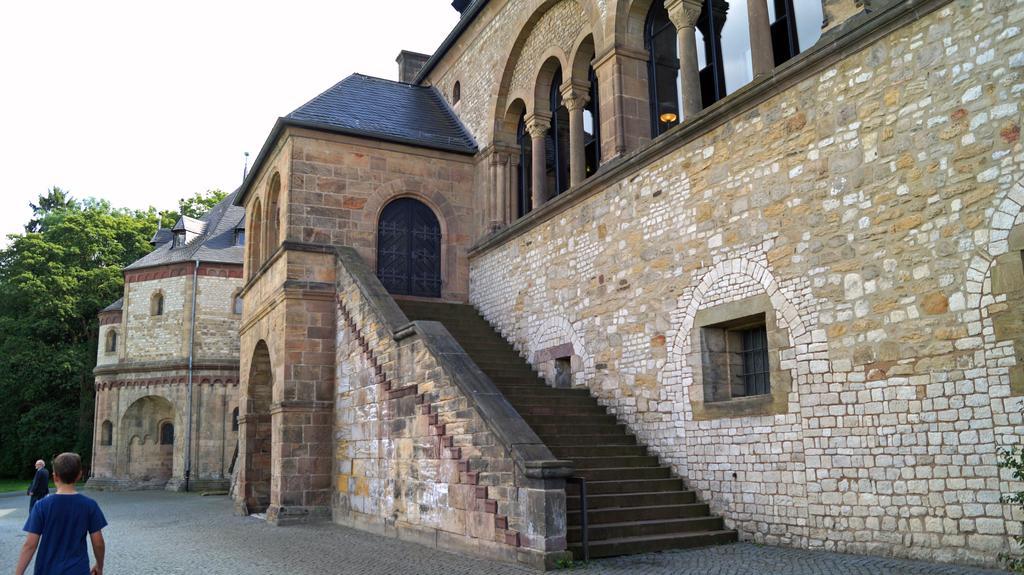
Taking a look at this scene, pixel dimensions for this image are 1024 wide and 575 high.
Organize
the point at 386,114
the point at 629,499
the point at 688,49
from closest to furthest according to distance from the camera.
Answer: the point at 629,499 → the point at 688,49 → the point at 386,114

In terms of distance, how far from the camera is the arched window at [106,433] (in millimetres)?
32875

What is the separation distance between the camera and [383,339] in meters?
12.0

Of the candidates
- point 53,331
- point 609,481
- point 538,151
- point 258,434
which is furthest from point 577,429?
point 53,331

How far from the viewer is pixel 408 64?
24016mm

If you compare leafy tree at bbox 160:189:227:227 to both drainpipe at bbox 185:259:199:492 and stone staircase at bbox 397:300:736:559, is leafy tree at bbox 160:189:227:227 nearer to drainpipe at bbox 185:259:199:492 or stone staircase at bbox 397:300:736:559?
drainpipe at bbox 185:259:199:492

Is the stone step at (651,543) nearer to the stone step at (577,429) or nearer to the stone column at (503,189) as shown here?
the stone step at (577,429)

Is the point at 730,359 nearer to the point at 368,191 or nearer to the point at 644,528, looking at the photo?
the point at 644,528

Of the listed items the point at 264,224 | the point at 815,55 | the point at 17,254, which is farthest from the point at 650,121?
the point at 17,254

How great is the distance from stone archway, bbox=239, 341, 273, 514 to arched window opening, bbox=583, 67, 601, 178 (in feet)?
25.2

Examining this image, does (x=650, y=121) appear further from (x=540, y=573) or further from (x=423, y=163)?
(x=540, y=573)

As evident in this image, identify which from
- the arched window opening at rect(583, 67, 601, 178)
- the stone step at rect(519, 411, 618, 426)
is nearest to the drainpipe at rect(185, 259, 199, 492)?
the arched window opening at rect(583, 67, 601, 178)

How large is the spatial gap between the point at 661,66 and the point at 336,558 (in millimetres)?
8763

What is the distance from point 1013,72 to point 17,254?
46.5m

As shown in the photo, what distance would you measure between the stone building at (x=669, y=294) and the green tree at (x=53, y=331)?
25935mm
